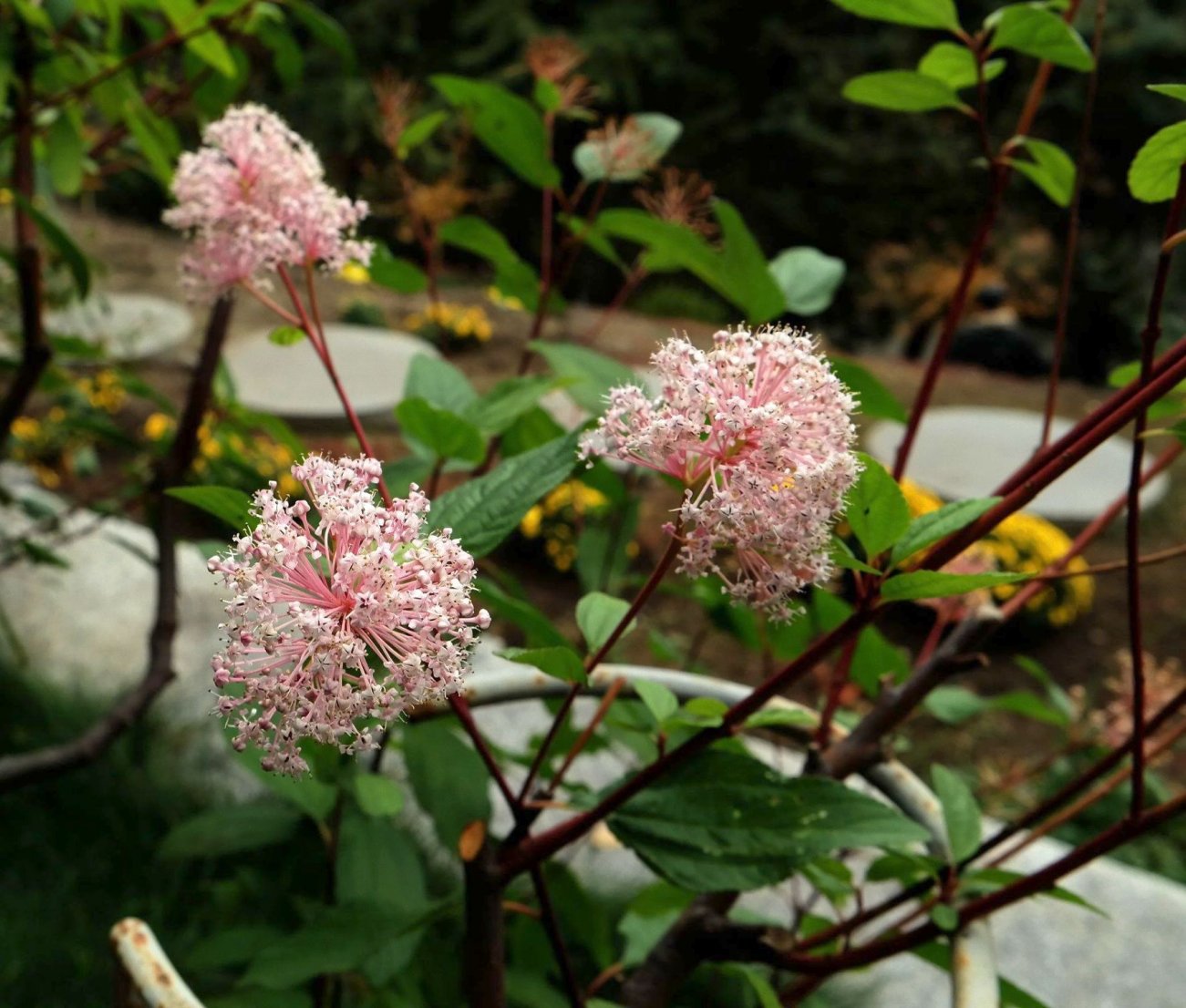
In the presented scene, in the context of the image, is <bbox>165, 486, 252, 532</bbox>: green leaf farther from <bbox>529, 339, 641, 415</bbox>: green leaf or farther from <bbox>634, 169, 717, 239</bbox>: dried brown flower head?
<bbox>634, 169, 717, 239</bbox>: dried brown flower head

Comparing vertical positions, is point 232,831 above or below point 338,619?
below

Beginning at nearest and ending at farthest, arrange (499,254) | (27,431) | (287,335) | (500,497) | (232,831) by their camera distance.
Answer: (500,497) < (287,335) < (499,254) < (232,831) < (27,431)

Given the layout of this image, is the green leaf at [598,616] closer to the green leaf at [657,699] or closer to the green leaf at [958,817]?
the green leaf at [657,699]

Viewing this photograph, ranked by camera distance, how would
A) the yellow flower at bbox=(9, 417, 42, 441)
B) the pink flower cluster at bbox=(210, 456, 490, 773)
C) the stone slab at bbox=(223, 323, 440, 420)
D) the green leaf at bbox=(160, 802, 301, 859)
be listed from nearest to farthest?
the pink flower cluster at bbox=(210, 456, 490, 773) → the green leaf at bbox=(160, 802, 301, 859) → the yellow flower at bbox=(9, 417, 42, 441) → the stone slab at bbox=(223, 323, 440, 420)

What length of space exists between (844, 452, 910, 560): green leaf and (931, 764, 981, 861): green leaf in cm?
26

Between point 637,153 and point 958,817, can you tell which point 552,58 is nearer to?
point 637,153

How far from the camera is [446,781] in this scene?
698 millimetres

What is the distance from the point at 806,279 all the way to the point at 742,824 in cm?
46

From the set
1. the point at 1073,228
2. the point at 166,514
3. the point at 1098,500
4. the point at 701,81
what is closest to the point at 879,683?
the point at 1073,228

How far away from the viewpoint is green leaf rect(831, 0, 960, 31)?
553 millimetres

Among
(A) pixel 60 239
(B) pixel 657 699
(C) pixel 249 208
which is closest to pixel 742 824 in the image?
(B) pixel 657 699

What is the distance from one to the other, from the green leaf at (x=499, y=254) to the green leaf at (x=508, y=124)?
0.18 feet

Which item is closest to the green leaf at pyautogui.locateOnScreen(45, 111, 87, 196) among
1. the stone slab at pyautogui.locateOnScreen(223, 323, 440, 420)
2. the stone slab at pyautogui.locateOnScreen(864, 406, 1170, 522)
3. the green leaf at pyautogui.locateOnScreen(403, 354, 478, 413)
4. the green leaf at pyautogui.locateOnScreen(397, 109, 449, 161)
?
the green leaf at pyautogui.locateOnScreen(397, 109, 449, 161)

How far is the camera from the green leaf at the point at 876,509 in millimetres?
417
